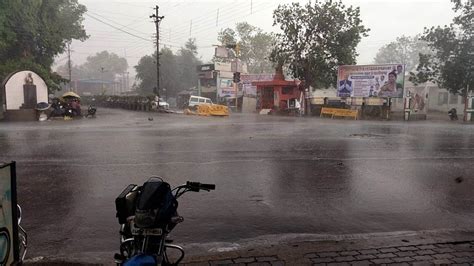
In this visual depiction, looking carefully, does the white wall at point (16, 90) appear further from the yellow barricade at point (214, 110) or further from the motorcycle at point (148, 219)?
the motorcycle at point (148, 219)

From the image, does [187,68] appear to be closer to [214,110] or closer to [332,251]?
[214,110]

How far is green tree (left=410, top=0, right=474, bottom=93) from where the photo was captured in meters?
31.2

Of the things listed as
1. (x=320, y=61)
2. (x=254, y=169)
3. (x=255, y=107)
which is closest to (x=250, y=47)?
(x=255, y=107)

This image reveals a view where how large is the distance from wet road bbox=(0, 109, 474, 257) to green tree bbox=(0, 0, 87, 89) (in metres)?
23.0

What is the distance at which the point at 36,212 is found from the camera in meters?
6.14

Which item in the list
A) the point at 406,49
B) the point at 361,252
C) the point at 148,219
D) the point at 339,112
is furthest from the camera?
the point at 406,49

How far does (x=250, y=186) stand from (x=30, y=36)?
117 feet

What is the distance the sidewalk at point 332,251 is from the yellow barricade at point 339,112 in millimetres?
26617

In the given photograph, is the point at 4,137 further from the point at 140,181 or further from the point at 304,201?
the point at 304,201

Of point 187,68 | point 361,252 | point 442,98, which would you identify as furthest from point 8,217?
point 187,68

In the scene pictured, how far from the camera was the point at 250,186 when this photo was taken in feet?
25.8

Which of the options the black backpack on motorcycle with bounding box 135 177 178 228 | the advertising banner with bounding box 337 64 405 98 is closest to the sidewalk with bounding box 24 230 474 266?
the black backpack on motorcycle with bounding box 135 177 178 228

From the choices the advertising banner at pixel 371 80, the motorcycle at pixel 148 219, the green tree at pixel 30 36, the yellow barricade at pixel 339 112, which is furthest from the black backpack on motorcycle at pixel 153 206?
the green tree at pixel 30 36

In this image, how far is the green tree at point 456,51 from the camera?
31172 mm
